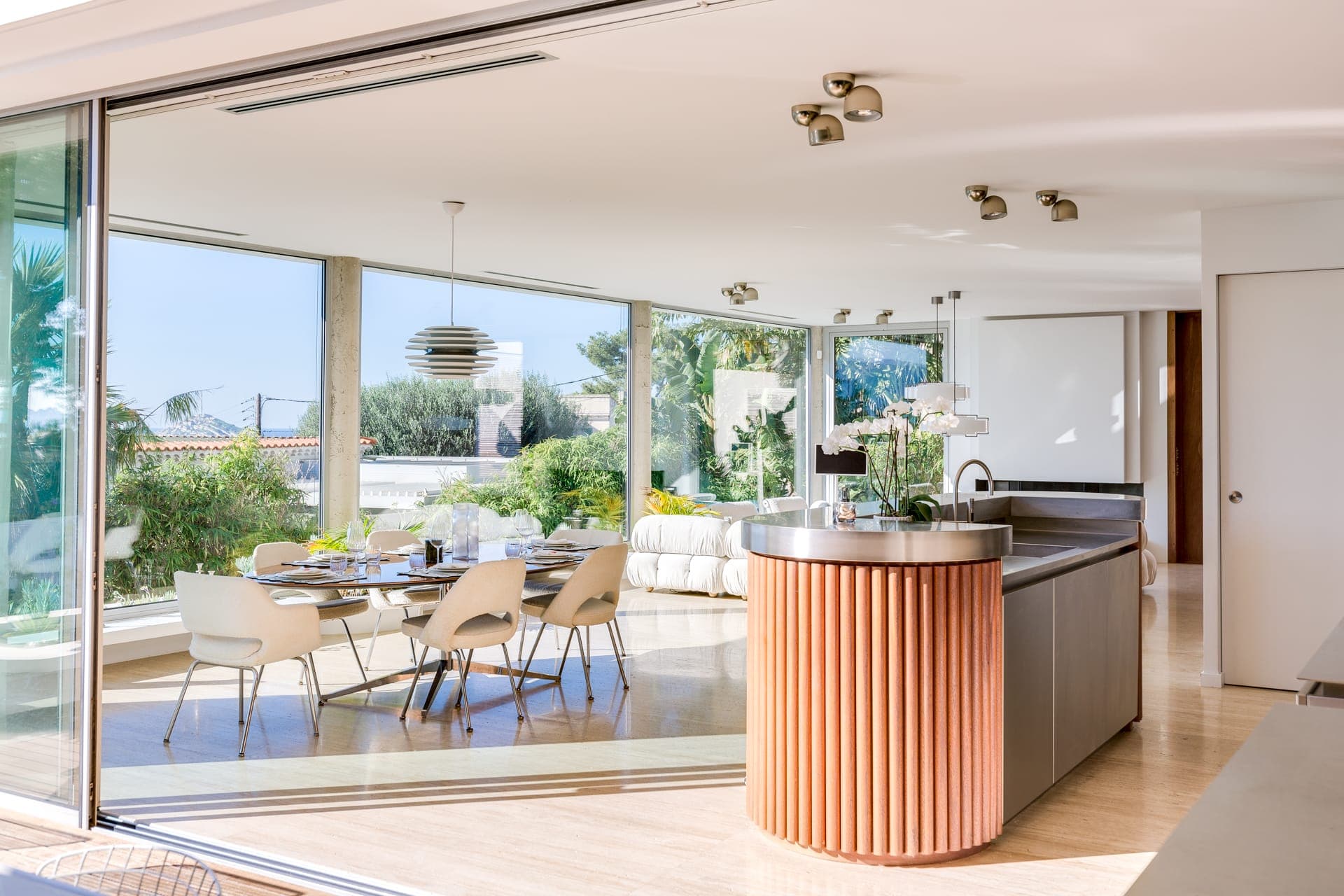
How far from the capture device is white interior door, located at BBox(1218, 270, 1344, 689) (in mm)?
6035

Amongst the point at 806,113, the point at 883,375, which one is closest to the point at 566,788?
the point at 806,113

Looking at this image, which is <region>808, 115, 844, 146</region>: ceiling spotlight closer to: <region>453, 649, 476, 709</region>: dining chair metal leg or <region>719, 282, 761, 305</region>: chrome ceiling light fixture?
<region>453, 649, 476, 709</region>: dining chair metal leg

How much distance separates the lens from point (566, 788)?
172 inches

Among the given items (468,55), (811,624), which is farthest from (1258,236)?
(468,55)

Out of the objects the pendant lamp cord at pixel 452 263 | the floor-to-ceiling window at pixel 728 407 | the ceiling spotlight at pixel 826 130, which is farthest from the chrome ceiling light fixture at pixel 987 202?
the floor-to-ceiling window at pixel 728 407

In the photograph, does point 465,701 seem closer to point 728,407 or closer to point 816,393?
point 728,407

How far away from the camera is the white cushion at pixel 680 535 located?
9.20 m

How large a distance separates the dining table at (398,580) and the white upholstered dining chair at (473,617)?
69 millimetres

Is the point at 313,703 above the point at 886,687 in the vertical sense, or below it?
below

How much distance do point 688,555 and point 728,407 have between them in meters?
3.55

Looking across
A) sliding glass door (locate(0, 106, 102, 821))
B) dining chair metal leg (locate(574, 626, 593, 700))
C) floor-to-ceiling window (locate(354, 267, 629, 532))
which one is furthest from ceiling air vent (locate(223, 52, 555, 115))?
floor-to-ceiling window (locate(354, 267, 629, 532))

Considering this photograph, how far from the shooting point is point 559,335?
10.3 metres

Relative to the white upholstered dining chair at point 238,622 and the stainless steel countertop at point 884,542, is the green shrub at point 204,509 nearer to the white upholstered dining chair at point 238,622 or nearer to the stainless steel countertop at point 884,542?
the white upholstered dining chair at point 238,622

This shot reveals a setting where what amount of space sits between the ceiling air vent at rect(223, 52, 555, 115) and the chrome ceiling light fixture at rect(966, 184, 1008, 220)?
2.74 m
